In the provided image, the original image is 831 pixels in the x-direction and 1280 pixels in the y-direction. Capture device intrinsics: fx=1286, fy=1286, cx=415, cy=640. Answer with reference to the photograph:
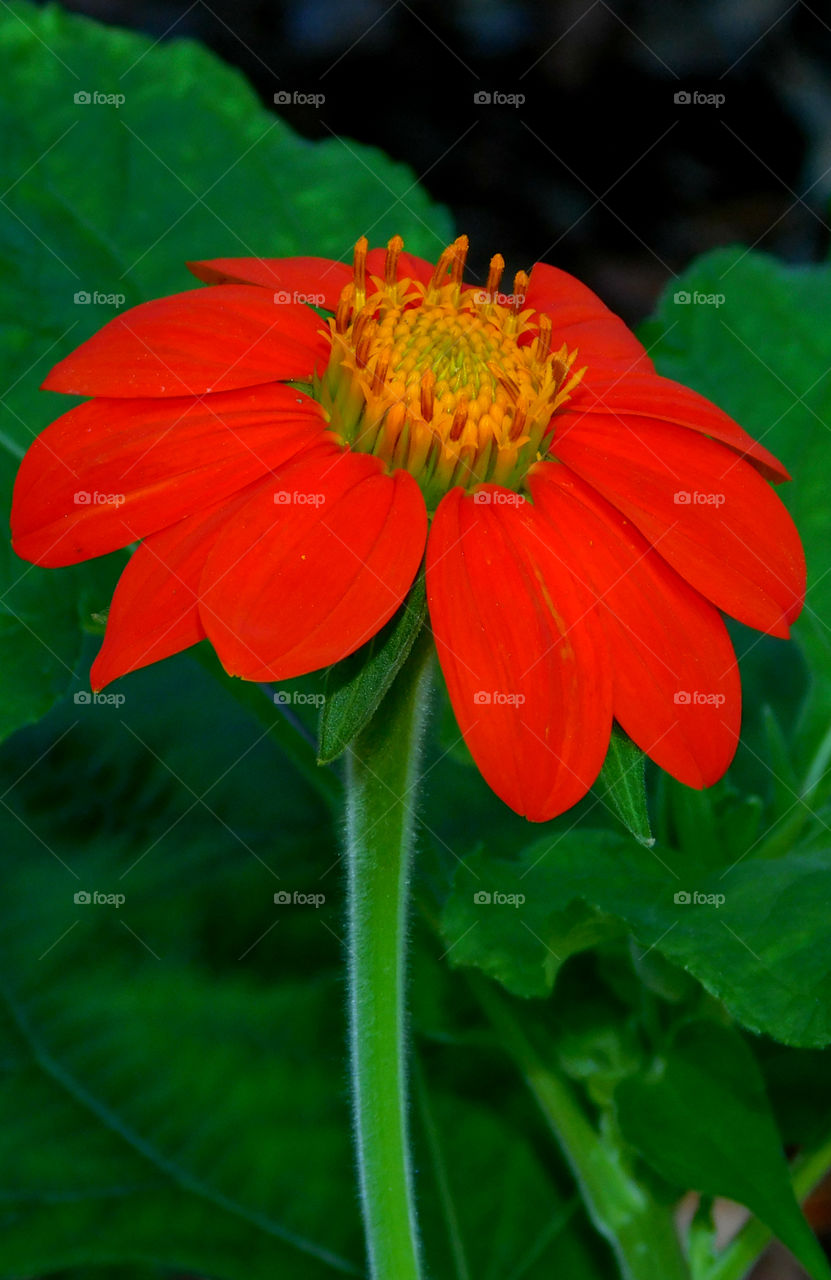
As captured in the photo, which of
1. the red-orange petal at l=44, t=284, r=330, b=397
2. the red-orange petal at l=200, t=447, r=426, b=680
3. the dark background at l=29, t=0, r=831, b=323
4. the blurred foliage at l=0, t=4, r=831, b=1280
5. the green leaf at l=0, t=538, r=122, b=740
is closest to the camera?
the red-orange petal at l=200, t=447, r=426, b=680

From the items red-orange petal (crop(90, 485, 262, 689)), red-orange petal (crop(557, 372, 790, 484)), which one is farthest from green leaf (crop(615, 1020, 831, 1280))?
red-orange petal (crop(90, 485, 262, 689))

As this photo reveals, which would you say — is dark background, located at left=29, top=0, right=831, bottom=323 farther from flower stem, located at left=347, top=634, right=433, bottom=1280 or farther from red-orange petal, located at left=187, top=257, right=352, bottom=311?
flower stem, located at left=347, top=634, right=433, bottom=1280

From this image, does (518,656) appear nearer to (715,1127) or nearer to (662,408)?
(662,408)

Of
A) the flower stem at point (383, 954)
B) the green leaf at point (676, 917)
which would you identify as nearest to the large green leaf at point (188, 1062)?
the green leaf at point (676, 917)

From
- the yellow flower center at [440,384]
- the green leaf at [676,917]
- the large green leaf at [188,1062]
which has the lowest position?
the large green leaf at [188,1062]

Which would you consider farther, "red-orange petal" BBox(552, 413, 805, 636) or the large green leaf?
the large green leaf

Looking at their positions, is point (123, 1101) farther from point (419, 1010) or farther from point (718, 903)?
point (718, 903)

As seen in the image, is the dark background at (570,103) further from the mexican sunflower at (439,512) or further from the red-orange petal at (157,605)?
the red-orange petal at (157,605)
